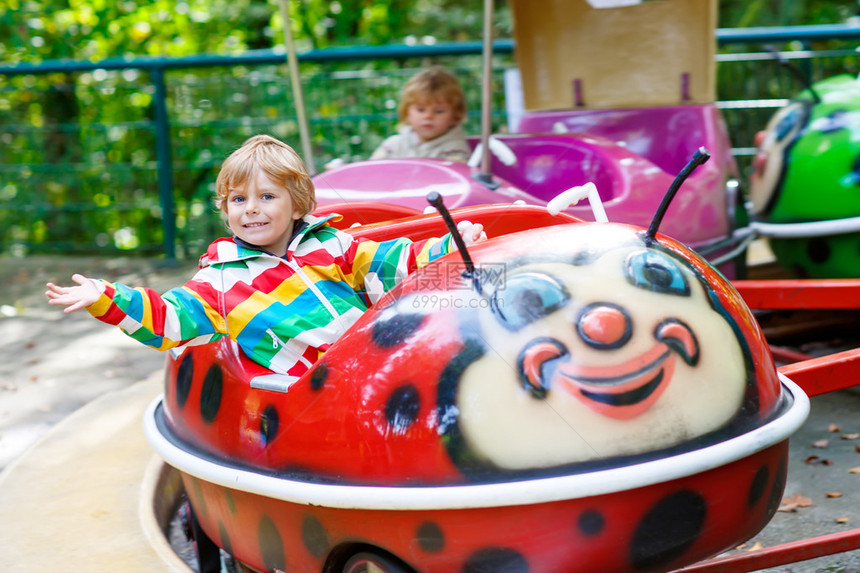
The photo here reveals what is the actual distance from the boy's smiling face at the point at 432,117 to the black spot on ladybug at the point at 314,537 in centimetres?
221

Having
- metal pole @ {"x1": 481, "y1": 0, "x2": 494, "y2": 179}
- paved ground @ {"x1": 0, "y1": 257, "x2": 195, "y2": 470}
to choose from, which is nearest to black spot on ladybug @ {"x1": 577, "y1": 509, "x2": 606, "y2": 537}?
metal pole @ {"x1": 481, "y1": 0, "x2": 494, "y2": 179}

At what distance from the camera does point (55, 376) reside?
3.67 m

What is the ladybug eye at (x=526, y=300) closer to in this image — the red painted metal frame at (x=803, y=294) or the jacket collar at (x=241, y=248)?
the jacket collar at (x=241, y=248)

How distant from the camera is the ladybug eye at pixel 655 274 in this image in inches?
58.8

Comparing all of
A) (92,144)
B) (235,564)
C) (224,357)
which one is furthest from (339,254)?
(92,144)

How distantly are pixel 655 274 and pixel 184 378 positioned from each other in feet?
3.17

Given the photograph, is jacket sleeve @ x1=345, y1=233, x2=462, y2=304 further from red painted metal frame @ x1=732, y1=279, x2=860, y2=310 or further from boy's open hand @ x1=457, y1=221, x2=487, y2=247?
red painted metal frame @ x1=732, y1=279, x2=860, y2=310

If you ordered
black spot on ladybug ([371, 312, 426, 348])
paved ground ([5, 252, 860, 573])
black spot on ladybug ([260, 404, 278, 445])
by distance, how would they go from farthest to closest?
paved ground ([5, 252, 860, 573]), black spot on ladybug ([260, 404, 278, 445]), black spot on ladybug ([371, 312, 426, 348])

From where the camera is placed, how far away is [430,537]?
4.79 ft

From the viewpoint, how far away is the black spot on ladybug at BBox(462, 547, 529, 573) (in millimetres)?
1436

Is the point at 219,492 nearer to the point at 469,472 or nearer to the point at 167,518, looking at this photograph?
the point at 469,472

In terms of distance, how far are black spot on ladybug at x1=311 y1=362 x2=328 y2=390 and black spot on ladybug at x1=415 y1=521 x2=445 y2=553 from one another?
29 cm

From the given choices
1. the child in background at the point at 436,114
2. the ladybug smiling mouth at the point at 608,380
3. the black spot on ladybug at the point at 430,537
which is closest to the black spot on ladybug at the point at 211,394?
the black spot on ladybug at the point at 430,537

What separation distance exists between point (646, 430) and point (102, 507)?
1473mm
